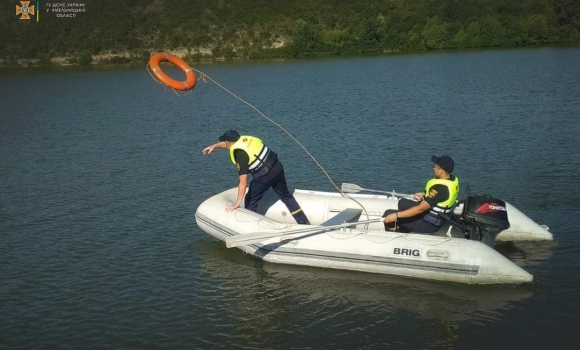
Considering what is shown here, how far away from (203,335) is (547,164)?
31.0 feet

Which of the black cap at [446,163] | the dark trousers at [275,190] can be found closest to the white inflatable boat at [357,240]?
the dark trousers at [275,190]

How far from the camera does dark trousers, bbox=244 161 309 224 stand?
954cm

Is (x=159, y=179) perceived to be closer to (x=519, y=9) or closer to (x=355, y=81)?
(x=355, y=81)

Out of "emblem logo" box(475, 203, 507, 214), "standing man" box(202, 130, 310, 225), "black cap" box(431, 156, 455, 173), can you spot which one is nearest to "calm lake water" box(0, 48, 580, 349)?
"emblem logo" box(475, 203, 507, 214)

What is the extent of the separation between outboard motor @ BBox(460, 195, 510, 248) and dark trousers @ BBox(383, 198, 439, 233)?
46 centimetres

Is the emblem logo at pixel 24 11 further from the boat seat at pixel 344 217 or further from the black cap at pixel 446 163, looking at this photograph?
the black cap at pixel 446 163

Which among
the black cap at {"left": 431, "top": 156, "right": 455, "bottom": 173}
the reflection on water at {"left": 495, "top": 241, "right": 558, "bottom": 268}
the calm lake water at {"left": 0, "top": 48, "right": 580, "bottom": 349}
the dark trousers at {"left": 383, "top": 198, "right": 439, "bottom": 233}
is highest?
the black cap at {"left": 431, "top": 156, "right": 455, "bottom": 173}

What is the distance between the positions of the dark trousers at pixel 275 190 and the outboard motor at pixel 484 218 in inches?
101

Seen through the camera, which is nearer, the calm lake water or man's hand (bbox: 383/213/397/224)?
the calm lake water

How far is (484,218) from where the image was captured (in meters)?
8.39

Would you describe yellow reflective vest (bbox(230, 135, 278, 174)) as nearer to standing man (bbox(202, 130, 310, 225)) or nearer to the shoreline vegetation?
standing man (bbox(202, 130, 310, 225))

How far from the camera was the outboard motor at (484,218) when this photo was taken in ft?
27.5

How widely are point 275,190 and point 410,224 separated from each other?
2.23 m

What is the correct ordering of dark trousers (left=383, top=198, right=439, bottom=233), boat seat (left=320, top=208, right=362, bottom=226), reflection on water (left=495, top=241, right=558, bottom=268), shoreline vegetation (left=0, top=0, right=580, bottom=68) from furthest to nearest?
1. shoreline vegetation (left=0, top=0, right=580, bottom=68)
2. boat seat (left=320, top=208, right=362, bottom=226)
3. reflection on water (left=495, top=241, right=558, bottom=268)
4. dark trousers (left=383, top=198, right=439, bottom=233)
